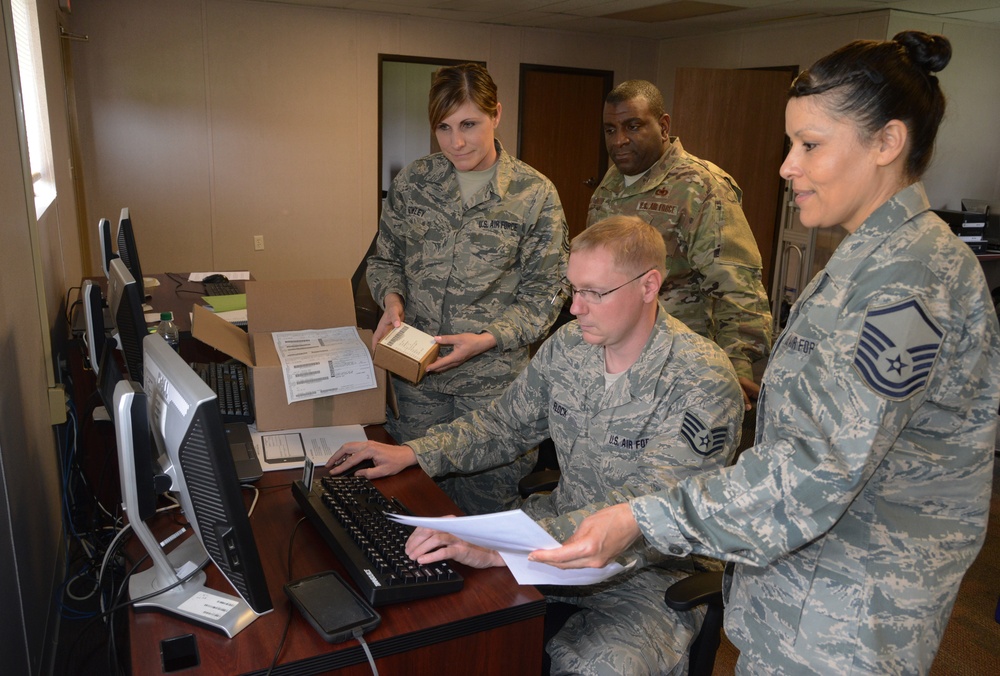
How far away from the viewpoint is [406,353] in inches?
72.5

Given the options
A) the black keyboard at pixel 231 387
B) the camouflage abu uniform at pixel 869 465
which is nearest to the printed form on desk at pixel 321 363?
the black keyboard at pixel 231 387

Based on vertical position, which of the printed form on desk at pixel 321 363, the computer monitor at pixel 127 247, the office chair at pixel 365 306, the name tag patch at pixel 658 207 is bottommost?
the office chair at pixel 365 306

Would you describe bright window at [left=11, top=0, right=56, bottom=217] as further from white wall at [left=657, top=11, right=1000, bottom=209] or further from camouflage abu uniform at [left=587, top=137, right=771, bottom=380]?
white wall at [left=657, top=11, right=1000, bottom=209]

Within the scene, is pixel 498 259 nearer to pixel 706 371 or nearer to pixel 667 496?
pixel 706 371

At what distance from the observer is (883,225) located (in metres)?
0.97

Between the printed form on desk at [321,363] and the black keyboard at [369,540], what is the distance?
0.37 metres

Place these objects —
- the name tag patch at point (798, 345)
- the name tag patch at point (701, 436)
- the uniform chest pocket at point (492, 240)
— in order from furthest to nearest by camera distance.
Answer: the uniform chest pocket at point (492, 240) < the name tag patch at point (701, 436) < the name tag patch at point (798, 345)

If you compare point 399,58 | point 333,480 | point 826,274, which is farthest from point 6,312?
point 399,58

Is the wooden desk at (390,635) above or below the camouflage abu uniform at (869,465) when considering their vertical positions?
below

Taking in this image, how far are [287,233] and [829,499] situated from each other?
570 cm

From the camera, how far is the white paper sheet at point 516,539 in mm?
1035

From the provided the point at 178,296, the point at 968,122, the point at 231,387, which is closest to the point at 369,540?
the point at 231,387

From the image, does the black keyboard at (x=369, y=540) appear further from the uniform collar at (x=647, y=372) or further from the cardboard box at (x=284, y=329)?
the uniform collar at (x=647, y=372)

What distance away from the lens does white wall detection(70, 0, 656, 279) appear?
17.6ft
